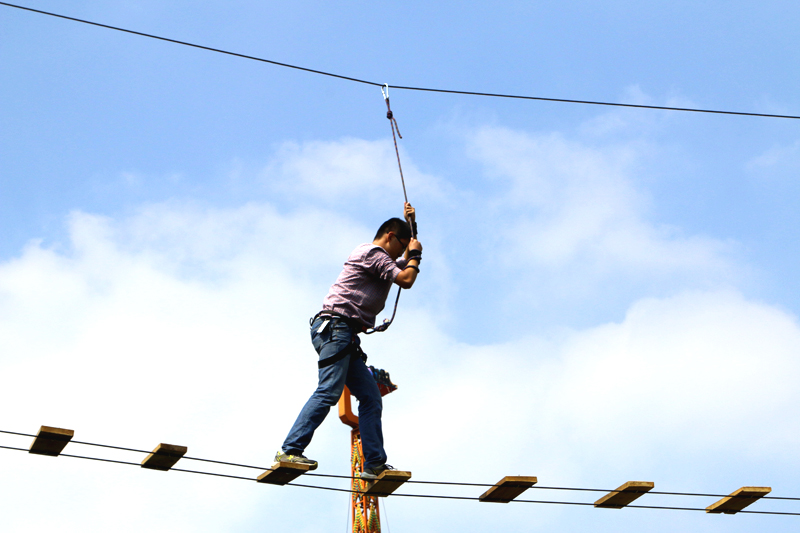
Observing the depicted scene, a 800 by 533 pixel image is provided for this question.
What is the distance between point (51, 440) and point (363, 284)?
2.38 metres

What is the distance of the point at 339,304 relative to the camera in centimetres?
609

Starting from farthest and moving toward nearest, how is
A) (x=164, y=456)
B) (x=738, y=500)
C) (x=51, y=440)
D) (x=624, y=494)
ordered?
(x=738, y=500) → (x=624, y=494) → (x=164, y=456) → (x=51, y=440)

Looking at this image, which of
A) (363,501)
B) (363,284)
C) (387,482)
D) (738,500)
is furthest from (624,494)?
(363,501)

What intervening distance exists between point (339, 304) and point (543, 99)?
5.14 m

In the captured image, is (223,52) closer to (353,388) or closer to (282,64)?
(282,64)

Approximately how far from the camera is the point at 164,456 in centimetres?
548

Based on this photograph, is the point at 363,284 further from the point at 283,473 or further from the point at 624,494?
the point at 624,494

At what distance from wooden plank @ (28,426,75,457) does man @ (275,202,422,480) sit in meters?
1.48

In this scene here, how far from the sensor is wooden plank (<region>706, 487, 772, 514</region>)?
725 cm

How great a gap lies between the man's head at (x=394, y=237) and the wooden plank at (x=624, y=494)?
8.88ft

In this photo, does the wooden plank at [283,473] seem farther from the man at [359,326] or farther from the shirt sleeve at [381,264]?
the shirt sleeve at [381,264]

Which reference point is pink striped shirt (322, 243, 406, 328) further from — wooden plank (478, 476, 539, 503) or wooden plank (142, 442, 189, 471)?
wooden plank (478, 476, 539, 503)

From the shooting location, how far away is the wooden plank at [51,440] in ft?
17.0

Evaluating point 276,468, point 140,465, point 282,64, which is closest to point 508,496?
point 276,468
